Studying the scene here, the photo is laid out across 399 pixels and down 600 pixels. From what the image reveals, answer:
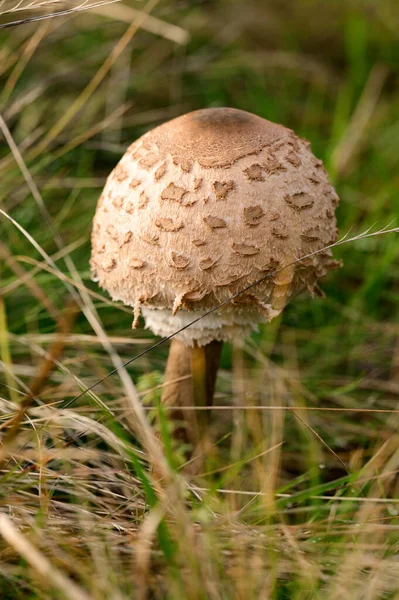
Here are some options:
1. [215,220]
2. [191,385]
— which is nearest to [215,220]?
[215,220]

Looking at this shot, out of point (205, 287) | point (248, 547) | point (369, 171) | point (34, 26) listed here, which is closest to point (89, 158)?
point (34, 26)

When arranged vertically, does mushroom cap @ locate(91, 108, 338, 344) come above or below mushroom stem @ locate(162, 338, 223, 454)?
above

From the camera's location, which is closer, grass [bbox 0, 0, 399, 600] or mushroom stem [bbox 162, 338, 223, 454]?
grass [bbox 0, 0, 399, 600]

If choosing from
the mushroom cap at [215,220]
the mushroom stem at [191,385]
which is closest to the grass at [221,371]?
the mushroom stem at [191,385]

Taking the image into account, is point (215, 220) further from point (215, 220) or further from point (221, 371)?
point (221, 371)

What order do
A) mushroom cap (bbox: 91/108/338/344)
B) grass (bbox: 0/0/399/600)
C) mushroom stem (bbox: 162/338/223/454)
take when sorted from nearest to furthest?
A: grass (bbox: 0/0/399/600) → mushroom cap (bbox: 91/108/338/344) → mushroom stem (bbox: 162/338/223/454)

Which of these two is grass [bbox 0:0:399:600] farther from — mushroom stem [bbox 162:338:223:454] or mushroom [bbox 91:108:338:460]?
mushroom [bbox 91:108:338:460]

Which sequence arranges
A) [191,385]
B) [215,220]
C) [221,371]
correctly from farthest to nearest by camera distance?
[221,371]
[191,385]
[215,220]

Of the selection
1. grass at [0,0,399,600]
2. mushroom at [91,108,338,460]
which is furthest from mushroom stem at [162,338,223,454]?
mushroom at [91,108,338,460]

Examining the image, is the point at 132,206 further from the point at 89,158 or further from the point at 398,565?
the point at 89,158
